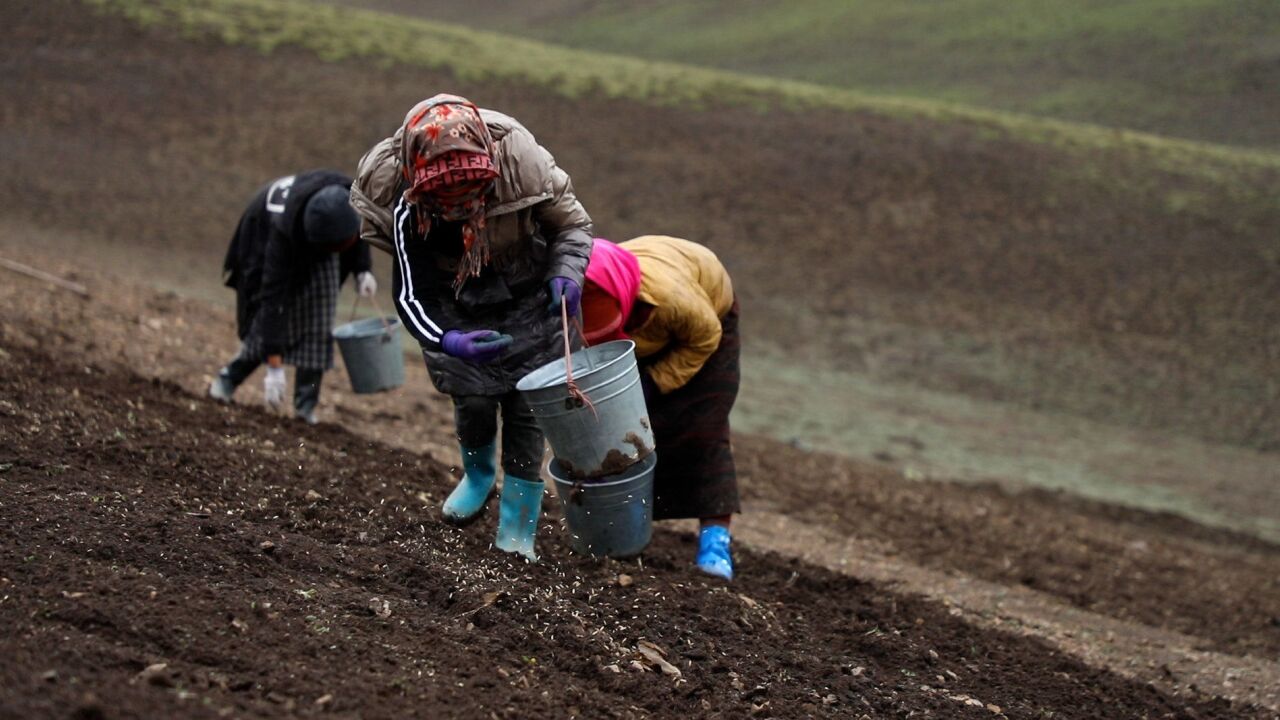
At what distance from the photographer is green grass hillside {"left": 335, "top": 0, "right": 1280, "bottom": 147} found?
25891mm

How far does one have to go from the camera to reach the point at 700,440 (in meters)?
5.02

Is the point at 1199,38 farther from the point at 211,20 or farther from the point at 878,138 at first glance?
the point at 211,20

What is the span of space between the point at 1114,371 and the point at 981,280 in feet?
7.93

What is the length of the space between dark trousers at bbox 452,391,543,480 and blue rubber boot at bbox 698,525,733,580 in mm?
917

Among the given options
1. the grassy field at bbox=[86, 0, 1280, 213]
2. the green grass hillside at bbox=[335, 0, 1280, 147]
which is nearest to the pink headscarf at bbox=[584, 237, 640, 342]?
the grassy field at bbox=[86, 0, 1280, 213]

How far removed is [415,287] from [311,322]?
2.60 metres

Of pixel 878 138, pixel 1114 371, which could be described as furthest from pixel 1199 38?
pixel 1114 371

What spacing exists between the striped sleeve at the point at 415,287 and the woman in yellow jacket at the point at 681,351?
546 mm

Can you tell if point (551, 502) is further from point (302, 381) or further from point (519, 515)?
point (302, 381)

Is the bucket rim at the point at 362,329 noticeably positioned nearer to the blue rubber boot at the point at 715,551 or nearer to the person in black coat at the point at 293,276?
the person in black coat at the point at 293,276

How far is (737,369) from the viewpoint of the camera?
502 centimetres

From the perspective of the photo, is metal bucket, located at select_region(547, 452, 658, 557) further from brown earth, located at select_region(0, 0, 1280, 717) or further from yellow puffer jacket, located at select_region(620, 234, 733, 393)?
yellow puffer jacket, located at select_region(620, 234, 733, 393)

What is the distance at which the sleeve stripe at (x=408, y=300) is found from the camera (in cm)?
407

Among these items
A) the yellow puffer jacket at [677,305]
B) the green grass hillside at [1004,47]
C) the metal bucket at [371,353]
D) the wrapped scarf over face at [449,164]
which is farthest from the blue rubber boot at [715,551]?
the green grass hillside at [1004,47]
